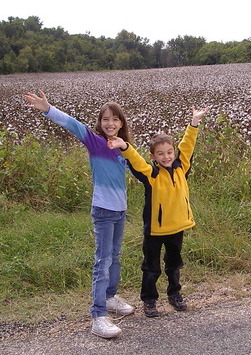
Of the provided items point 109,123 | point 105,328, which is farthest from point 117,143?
point 105,328

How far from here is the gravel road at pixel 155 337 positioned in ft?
9.77

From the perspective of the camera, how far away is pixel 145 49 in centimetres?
7256

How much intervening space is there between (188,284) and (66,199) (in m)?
2.37

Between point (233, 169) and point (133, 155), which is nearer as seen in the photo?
point (133, 155)

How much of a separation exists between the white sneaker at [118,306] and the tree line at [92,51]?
4694 cm

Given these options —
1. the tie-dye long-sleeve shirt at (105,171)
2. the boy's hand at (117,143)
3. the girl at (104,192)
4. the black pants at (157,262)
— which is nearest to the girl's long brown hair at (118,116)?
the girl at (104,192)

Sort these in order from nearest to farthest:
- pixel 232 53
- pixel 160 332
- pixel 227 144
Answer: pixel 160 332 → pixel 227 144 → pixel 232 53

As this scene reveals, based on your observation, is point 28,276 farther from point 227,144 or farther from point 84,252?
point 227,144

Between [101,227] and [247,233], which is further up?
[101,227]

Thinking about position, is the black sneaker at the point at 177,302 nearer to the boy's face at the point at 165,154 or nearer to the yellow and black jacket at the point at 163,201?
the yellow and black jacket at the point at 163,201

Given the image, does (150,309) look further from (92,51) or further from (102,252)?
(92,51)

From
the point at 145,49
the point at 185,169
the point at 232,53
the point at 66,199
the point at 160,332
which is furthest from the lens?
the point at 145,49

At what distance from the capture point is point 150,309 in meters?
3.49

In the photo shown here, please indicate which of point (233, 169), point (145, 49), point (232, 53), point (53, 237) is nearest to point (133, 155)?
point (53, 237)
